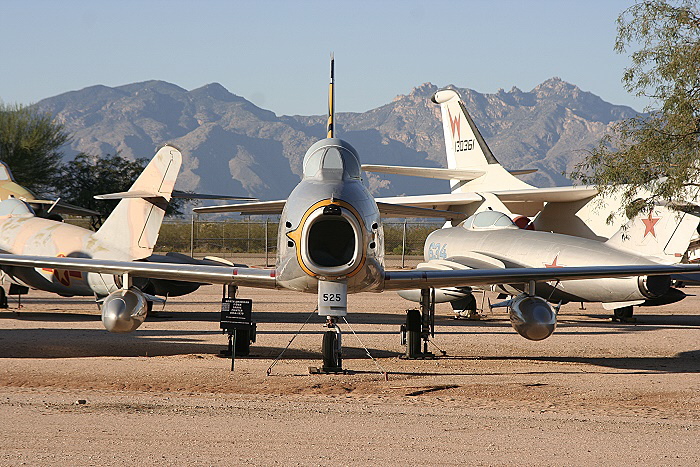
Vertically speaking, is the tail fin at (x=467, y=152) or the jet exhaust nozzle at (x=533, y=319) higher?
the tail fin at (x=467, y=152)

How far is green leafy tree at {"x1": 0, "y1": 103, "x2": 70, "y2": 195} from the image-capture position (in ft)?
213

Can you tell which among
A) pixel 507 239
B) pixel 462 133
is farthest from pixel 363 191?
pixel 462 133

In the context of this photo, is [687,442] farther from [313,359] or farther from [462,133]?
[462,133]

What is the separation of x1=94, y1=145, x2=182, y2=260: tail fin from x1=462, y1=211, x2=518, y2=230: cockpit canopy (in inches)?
375

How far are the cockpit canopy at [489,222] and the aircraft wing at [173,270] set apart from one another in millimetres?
12783

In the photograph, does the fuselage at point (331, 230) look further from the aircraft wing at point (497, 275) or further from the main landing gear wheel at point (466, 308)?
the main landing gear wheel at point (466, 308)

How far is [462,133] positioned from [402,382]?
26.7 metres

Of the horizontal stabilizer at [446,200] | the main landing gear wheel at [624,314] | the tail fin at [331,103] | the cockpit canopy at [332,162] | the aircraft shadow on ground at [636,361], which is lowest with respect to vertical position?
the main landing gear wheel at [624,314]

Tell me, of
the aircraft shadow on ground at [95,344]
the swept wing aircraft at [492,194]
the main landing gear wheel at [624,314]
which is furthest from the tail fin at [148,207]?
the main landing gear wheel at [624,314]

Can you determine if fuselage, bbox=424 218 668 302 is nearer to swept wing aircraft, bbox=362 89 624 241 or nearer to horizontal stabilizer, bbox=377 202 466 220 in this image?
horizontal stabilizer, bbox=377 202 466 220

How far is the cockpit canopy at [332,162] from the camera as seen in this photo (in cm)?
1255

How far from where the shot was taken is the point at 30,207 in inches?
942

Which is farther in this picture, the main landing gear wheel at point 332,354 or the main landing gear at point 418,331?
the main landing gear at point 418,331

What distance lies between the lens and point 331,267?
11930 millimetres
